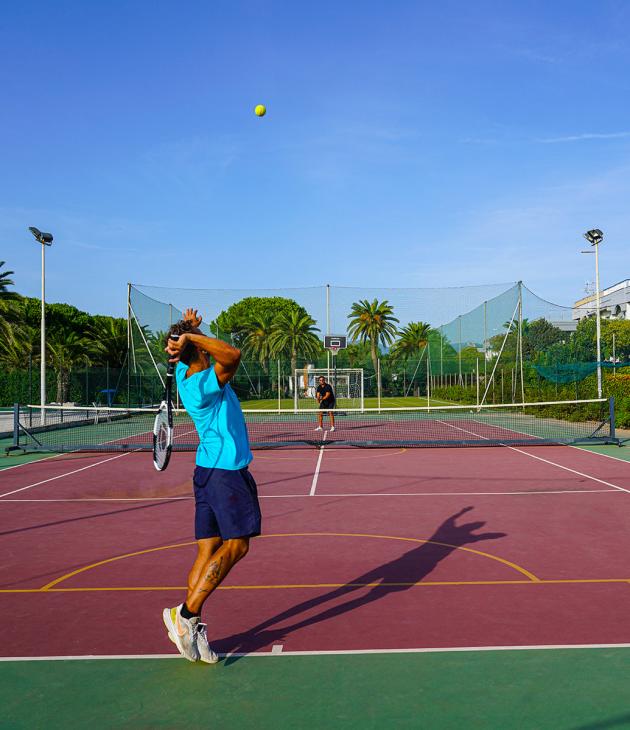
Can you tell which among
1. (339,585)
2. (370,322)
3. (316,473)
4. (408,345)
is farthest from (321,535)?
(370,322)

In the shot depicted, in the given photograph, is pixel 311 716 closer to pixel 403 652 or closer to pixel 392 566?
pixel 403 652

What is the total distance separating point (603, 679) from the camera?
423 centimetres

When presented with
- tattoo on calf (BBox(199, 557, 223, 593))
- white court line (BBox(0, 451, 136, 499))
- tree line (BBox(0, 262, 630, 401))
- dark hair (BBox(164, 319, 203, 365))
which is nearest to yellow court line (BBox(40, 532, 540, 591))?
tattoo on calf (BBox(199, 557, 223, 593))

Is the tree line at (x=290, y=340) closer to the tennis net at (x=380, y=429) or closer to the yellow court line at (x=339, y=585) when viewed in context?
the tennis net at (x=380, y=429)

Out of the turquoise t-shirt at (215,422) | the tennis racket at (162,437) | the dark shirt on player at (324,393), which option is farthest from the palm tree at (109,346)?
the turquoise t-shirt at (215,422)

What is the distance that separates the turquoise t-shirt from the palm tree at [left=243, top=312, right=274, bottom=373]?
31241 mm

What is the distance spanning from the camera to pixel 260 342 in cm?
4544

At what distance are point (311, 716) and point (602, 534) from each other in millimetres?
5571

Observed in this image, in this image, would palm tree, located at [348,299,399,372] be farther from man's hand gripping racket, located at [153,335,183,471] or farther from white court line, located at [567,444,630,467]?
man's hand gripping racket, located at [153,335,183,471]

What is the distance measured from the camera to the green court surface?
378 cm

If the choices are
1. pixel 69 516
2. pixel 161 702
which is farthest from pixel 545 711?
pixel 69 516

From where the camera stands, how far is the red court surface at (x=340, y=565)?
16.8ft

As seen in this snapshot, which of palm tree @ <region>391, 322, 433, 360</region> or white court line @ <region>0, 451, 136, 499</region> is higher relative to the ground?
palm tree @ <region>391, 322, 433, 360</region>

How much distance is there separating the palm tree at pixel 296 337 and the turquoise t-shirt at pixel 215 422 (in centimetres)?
3017
